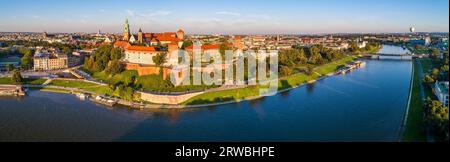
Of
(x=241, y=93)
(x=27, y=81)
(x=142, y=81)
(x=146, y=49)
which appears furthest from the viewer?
(x=146, y=49)

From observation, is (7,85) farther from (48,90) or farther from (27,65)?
(27,65)

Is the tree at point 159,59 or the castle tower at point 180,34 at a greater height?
the castle tower at point 180,34

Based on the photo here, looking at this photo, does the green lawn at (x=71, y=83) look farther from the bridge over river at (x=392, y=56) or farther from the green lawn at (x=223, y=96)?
the bridge over river at (x=392, y=56)

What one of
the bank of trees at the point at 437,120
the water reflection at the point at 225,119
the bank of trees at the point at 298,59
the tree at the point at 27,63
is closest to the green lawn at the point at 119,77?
the water reflection at the point at 225,119

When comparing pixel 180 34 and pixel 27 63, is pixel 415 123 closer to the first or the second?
pixel 180 34

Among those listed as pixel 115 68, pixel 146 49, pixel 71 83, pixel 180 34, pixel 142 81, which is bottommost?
pixel 71 83

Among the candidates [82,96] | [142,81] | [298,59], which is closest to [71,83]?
[82,96]

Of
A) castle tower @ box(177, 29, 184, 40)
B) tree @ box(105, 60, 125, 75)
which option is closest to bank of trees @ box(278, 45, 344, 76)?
castle tower @ box(177, 29, 184, 40)

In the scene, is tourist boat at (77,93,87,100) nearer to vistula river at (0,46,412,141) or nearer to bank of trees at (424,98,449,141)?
vistula river at (0,46,412,141)
